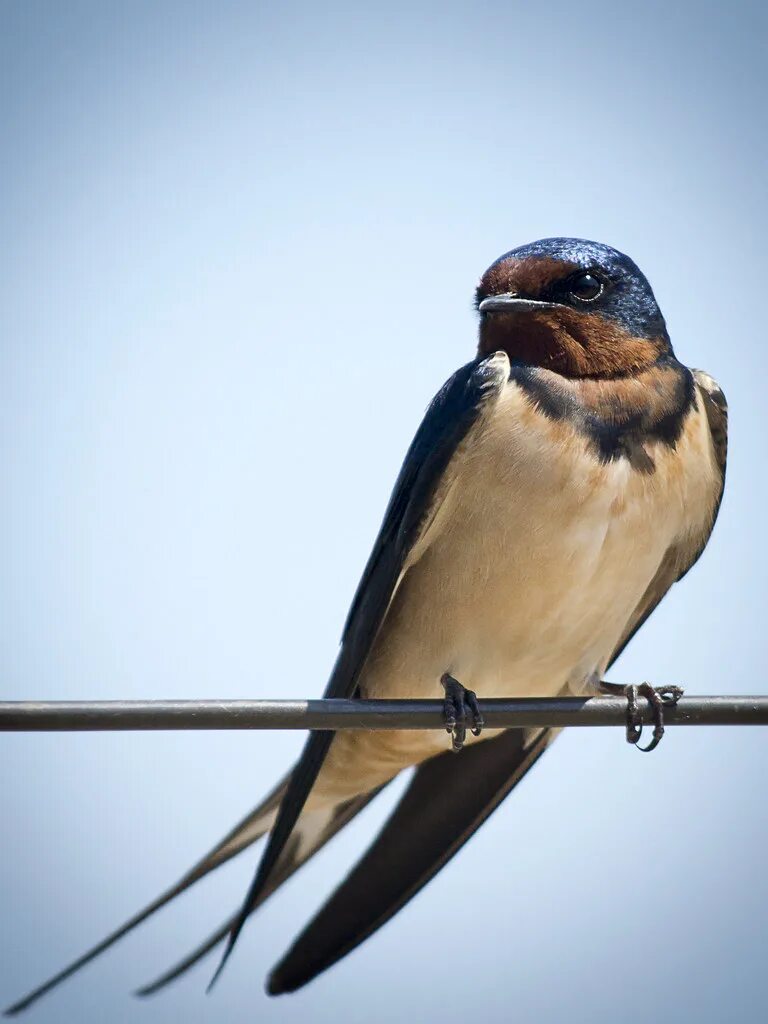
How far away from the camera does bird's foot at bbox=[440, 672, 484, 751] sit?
2.37 metres

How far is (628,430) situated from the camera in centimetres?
271

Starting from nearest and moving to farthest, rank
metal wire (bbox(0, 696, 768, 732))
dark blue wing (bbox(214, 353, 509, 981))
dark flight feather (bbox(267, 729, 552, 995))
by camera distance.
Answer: metal wire (bbox(0, 696, 768, 732)) → dark blue wing (bbox(214, 353, 509, 981)) → dark flight feather (bbox(267, 729, 552, 995))

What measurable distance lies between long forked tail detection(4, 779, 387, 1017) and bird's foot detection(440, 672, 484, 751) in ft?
1.59

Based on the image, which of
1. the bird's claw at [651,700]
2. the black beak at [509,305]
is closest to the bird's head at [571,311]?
the black beak at [509,305]

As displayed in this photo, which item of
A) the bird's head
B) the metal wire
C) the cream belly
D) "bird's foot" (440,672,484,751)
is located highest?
the bird's head

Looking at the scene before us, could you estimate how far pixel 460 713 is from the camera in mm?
2461

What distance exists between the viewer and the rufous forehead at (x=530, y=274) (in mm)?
2881

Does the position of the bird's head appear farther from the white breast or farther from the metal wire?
the metal wire

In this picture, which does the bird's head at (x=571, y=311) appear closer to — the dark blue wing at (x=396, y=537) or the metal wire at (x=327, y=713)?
the dark blue wing at (x=396, y=537)

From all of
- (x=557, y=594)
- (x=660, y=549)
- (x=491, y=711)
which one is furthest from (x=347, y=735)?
(x=491, y=711)

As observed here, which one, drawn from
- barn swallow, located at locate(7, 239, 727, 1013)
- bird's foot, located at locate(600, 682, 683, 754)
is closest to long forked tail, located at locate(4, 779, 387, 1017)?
barn swallow, located at locate(7, 239, 727, 1013)

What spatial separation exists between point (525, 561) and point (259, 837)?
753 millimetres

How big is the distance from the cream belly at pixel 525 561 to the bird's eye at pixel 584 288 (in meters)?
0.29

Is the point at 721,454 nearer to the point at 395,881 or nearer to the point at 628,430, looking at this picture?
the point at 628,430
